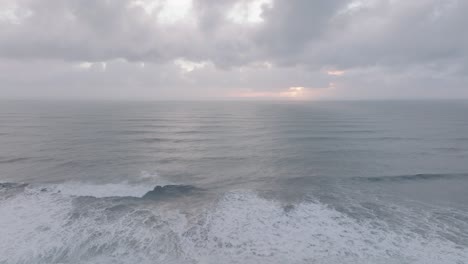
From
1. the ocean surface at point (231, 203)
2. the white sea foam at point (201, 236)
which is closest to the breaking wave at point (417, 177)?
the ocean surface at point (231, 203)

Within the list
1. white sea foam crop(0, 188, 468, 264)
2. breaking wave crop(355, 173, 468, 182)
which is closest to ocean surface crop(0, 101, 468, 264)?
white sea foam crop(0, 188, 468, 264)

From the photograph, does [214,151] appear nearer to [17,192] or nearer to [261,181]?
[261,181]

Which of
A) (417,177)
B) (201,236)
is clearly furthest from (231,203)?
(417,177)

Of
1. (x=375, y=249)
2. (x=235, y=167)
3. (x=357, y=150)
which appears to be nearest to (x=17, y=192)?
(x=235, y=167)

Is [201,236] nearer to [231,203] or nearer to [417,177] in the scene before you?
[231,203]

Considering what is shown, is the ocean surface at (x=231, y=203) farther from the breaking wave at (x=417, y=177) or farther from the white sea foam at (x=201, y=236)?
the breaking wave at (x=417, y=177)

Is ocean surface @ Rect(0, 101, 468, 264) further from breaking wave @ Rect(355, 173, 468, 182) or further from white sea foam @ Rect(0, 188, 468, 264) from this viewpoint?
breaking wave @ Rect(355, 173, 468, 182)
